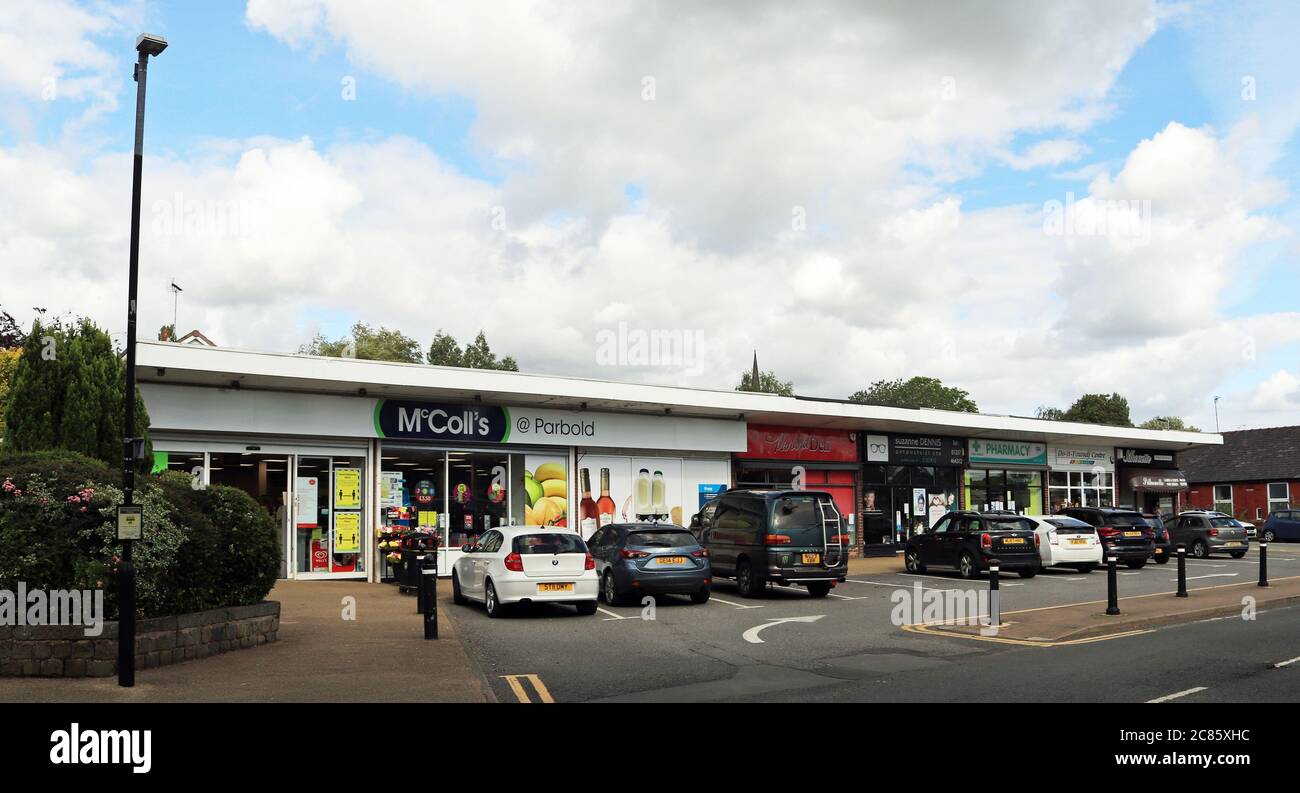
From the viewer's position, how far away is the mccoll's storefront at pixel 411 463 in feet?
69.2

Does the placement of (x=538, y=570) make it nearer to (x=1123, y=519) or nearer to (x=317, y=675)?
(x=317, y=675)

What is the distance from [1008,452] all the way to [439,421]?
24209mm

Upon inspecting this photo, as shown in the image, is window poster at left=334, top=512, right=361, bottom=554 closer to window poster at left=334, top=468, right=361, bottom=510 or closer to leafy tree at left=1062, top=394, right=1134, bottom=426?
window poster at left=334, top=468, right=361, bottom=510

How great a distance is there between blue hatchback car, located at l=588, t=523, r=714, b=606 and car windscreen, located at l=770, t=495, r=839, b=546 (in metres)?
1.66

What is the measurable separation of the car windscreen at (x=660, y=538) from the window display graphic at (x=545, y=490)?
27.5 ft

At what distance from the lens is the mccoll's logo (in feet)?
75.5

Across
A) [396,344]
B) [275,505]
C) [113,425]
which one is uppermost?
[396,344]

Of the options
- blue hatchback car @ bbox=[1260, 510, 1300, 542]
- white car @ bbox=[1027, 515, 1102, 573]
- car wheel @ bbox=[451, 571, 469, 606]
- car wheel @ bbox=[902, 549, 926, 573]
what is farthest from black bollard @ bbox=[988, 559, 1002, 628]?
blue hatchback car @ bbox=[1260, 510, 1300, 542]

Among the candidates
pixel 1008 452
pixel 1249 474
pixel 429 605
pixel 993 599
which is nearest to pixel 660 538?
pixel 429 605

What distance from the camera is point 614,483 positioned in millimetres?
27016

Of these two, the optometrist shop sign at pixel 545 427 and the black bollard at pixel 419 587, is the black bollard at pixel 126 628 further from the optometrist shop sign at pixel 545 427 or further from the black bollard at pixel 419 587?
the optometrist shop sign at pixel 545 427

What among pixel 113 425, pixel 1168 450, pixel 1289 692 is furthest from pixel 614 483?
pixel 1168 450
